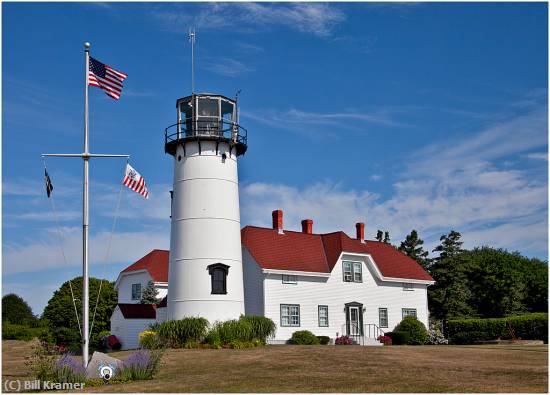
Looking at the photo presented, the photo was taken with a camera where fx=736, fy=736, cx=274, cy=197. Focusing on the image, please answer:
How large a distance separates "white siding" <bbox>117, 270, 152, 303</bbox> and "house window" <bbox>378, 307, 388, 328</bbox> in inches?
587

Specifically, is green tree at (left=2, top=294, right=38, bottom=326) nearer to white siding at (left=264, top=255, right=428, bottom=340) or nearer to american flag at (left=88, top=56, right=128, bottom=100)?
white siding at (left=264, top=255, right=428, bottom=340)

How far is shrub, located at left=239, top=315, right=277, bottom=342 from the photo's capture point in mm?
34719

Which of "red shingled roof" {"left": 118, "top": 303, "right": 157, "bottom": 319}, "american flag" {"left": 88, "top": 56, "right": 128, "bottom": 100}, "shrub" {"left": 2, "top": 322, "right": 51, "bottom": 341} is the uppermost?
"american flag" {"left": 88, "top": 56, "right": 128, "bottom": 100}

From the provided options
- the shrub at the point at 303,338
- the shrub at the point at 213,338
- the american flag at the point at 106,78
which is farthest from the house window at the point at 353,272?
the american flag at the point at 106,78

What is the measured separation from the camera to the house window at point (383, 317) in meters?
42.9

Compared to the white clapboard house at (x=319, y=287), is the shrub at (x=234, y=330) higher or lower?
lower

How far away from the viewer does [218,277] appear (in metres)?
34.5

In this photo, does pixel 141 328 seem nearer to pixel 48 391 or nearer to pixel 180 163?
pixel 180 163

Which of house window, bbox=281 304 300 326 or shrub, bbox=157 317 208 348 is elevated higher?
house window, bbox=281 304 300 326

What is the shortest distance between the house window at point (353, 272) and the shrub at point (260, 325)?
765 cm

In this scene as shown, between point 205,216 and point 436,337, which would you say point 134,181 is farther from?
point 436,337

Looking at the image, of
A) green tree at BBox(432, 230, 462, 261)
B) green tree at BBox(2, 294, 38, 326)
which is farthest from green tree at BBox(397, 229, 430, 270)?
green tree at BBox(2, 294, 38, 326)

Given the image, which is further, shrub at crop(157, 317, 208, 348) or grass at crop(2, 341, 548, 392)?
shrub at crop(157, 317, 208, 348)

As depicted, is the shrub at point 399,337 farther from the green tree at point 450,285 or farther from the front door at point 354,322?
the green tree at point 450,285
